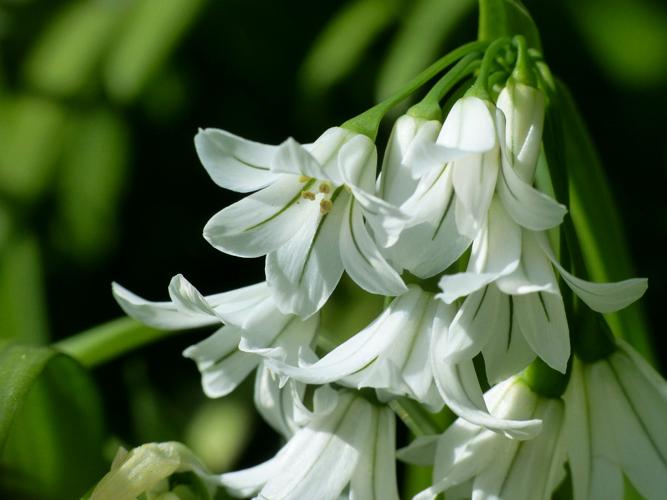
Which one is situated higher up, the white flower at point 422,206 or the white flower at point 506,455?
the white flower at point 422,206

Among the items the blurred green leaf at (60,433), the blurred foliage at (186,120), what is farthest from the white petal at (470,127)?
the blurred foliage at (186,120)

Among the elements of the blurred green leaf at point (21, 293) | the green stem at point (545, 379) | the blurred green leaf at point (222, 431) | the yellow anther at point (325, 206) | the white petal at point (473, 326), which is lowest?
the blurred green leaf at point (222, 431)

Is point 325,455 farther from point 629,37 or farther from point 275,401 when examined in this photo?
point 629,37

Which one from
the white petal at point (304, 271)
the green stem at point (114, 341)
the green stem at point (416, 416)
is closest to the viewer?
the white petal at point (304, 271)

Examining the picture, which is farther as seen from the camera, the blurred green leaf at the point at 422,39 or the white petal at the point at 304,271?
the blurred green leaf at the point at 422,39

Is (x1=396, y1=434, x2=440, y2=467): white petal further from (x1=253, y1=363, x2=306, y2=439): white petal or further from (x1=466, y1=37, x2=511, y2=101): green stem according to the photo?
(x1=466, y1=37, x2=511, y2=101): green stem

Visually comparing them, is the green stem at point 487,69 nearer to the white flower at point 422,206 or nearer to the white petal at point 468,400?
the white flower at point 422,206
